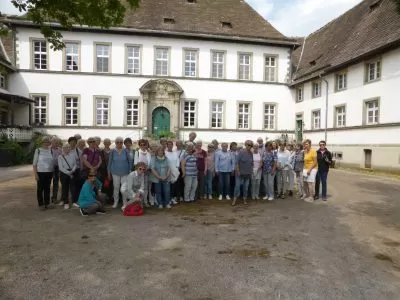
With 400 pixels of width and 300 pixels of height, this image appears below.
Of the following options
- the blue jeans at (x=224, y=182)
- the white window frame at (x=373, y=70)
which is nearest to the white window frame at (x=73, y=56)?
the blue jeans at (x=224, y=182)

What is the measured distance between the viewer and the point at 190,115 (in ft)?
85.3

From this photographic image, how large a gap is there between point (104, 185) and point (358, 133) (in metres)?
17.0

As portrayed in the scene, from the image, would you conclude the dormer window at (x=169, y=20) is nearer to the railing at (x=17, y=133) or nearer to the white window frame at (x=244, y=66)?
the white window frame at (x=244, y=66)

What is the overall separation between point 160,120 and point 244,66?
792 cm

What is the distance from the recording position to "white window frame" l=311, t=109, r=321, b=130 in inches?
973

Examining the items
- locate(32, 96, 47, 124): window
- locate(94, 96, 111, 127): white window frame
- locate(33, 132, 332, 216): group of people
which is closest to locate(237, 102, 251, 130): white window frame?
locate(94, 96, 111, 127): white window frame

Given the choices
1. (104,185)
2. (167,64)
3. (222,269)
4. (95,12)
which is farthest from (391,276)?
(167,64)

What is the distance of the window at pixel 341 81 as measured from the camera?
2198 cm

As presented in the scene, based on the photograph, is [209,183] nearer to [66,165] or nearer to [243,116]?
[66,165]

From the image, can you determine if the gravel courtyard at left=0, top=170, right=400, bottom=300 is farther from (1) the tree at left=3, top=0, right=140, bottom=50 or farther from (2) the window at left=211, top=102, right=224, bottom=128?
(2) the window at left=211, top=102, right=224, bottom=128

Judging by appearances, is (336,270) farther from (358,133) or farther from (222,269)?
(358,133)

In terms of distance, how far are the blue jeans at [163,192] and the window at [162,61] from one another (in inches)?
706

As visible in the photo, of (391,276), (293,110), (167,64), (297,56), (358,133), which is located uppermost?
(297,56)

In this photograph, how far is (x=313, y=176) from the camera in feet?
31.5
